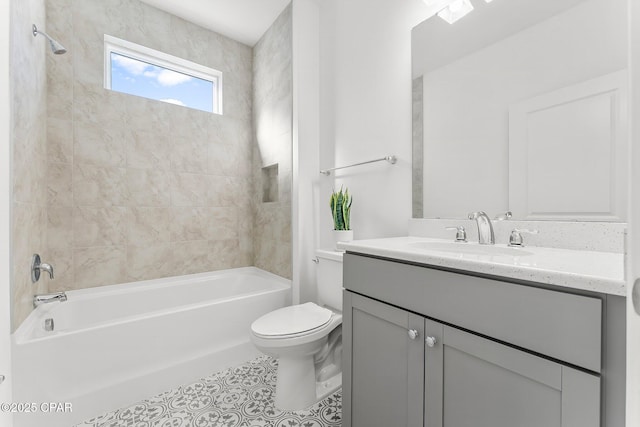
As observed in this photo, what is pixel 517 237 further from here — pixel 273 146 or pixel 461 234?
pixel 273 146

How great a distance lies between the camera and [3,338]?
72 centimetres

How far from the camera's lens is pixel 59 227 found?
1.95m

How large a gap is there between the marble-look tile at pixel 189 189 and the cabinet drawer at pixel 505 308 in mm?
2046

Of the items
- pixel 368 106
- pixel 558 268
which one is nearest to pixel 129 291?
pixel 368 106

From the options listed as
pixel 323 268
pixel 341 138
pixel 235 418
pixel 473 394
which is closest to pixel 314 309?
pixel 323 268

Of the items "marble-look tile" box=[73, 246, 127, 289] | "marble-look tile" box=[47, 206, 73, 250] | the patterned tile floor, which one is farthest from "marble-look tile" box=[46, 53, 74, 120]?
the patterned tile floor

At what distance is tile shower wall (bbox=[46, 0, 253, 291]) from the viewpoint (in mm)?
1976

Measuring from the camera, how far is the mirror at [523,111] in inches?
36.4

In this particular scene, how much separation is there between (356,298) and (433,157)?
85 cm

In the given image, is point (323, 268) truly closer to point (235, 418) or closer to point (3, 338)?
point (235, 418)

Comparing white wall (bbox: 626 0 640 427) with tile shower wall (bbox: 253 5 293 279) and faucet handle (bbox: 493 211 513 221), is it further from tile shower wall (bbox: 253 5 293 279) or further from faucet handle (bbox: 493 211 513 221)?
tile shower wall (bbox: 253 5 293 279)

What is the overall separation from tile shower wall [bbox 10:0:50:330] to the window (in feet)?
1.41

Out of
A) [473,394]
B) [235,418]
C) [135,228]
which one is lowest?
[235,418]

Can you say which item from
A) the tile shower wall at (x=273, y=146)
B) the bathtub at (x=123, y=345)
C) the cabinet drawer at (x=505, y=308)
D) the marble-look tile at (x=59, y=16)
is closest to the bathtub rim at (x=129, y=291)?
the bathtub at (x=123, y=345)
